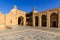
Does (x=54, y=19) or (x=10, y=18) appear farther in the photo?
(x=10, y=18)

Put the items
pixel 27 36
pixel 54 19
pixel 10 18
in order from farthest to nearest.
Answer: pixel 10 18, pixel 54 19, pixel 27 36

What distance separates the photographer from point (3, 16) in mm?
22375

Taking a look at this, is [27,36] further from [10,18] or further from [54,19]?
[10,18]

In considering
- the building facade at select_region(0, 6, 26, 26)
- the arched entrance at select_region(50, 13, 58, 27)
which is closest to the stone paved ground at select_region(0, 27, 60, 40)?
the arched entrance at select_region(50, 13, 58, 27)

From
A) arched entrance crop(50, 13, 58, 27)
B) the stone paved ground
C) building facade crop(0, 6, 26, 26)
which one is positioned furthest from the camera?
building facade crop(0, 6, 26, 26)

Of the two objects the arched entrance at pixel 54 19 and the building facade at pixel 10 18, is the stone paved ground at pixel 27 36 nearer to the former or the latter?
the arched entrance at pixel 54 19

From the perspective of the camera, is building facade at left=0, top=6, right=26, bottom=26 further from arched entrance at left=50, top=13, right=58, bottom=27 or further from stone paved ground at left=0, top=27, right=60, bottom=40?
stone paved ground at left=0, top=27, right=60, bottom=40

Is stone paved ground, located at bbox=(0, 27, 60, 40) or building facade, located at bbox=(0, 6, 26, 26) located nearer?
stone paved ground, located at bbox=(0, 27, 60, 40)

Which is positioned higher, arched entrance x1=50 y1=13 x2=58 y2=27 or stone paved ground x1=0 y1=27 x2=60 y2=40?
arched entrance x1=50 y1=13 x2=58 y2=27

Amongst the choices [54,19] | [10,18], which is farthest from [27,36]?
[10,18]

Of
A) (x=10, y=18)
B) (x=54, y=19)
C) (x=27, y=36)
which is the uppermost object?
(x=10, y=18)

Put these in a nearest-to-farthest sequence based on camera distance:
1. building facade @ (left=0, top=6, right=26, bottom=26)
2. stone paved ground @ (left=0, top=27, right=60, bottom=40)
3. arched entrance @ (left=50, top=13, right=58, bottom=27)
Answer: stone paved ground @ (left=0, top=27, right=60, bottom=40)
arched entrance @ (left=50, top=13, right=58, bottom=27)
building facade @ (left=0, top=6, right=26, bottom=26)

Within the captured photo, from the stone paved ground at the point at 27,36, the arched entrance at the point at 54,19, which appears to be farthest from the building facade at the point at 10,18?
the stone paved ground at the point at 27,36

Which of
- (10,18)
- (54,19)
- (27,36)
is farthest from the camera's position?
(10,18)
